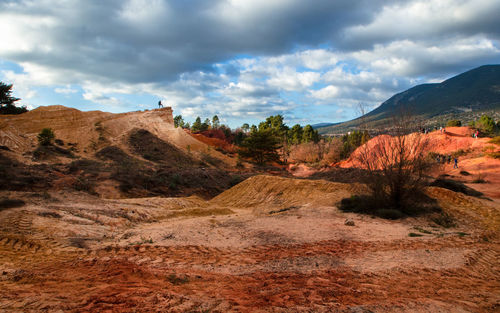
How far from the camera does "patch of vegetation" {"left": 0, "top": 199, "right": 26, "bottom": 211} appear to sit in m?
8.43

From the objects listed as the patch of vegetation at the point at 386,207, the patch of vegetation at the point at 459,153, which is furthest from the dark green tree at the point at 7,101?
the patch of vegetation at the point at 459,153

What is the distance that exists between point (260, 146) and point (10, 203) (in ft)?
114

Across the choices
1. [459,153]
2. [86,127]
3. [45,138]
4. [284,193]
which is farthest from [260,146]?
[284,193]

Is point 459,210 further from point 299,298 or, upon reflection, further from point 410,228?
point 299,298

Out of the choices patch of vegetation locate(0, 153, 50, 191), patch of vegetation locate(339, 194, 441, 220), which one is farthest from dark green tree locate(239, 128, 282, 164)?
patch of vegetation locate(339, 194, 441, 220)

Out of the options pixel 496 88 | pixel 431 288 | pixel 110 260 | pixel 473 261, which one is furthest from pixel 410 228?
pixel 496 88

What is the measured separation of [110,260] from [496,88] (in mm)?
204577

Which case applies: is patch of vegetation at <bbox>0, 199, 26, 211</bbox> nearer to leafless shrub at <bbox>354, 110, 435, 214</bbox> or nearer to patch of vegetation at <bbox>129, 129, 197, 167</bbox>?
leafless shrub at <bbox>354, 110, 435, 214</bbox>

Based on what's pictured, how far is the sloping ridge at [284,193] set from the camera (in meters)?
12.4

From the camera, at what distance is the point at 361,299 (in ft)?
11.6

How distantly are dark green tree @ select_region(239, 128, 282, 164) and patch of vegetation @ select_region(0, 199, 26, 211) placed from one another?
34033 millimetres

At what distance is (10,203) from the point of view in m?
8.66

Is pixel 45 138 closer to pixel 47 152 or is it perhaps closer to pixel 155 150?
pixel 47 152

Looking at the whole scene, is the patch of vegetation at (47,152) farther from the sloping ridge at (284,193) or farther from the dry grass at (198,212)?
the dry grass at (198,212)
